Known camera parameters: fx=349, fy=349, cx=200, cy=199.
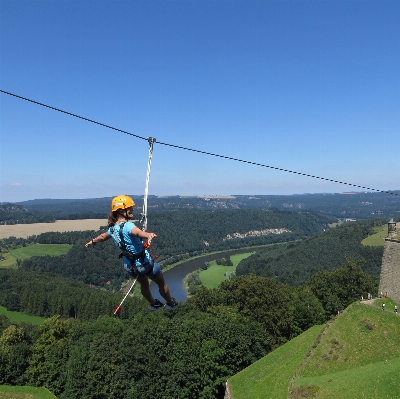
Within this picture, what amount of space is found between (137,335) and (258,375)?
35.7 feet

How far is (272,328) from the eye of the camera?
3200 centimetres

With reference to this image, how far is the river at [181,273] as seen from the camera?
84.4 m

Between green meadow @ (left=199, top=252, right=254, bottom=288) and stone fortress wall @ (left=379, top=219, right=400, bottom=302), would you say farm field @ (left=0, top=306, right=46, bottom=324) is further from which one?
stone fortress wall @ (left=379, top=219, right=400, bottom=302)

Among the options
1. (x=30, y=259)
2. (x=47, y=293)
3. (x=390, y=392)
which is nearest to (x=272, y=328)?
(x=390, y=392)

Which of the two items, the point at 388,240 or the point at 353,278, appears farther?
the point at 353,278

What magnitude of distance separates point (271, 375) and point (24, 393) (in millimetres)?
19649

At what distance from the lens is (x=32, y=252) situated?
454ft

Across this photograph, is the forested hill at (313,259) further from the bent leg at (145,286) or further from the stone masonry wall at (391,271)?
the bent leg at (145,286)

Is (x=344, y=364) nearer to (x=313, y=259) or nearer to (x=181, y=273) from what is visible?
(x=313, y=259)

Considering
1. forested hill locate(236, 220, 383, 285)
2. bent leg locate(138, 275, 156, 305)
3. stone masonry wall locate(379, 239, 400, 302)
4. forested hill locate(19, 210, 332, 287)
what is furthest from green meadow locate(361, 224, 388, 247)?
bent leg locate(138, 275, 156, 305)

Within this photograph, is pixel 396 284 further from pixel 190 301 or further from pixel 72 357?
pixel 72 357

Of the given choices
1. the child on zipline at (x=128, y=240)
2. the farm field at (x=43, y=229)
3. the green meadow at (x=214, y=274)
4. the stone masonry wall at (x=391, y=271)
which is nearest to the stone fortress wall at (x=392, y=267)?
the stone masonry wall at (x=391, y=271)

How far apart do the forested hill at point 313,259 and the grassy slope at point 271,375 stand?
67.5 meters

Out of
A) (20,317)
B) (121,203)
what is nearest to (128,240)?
(121,203)
